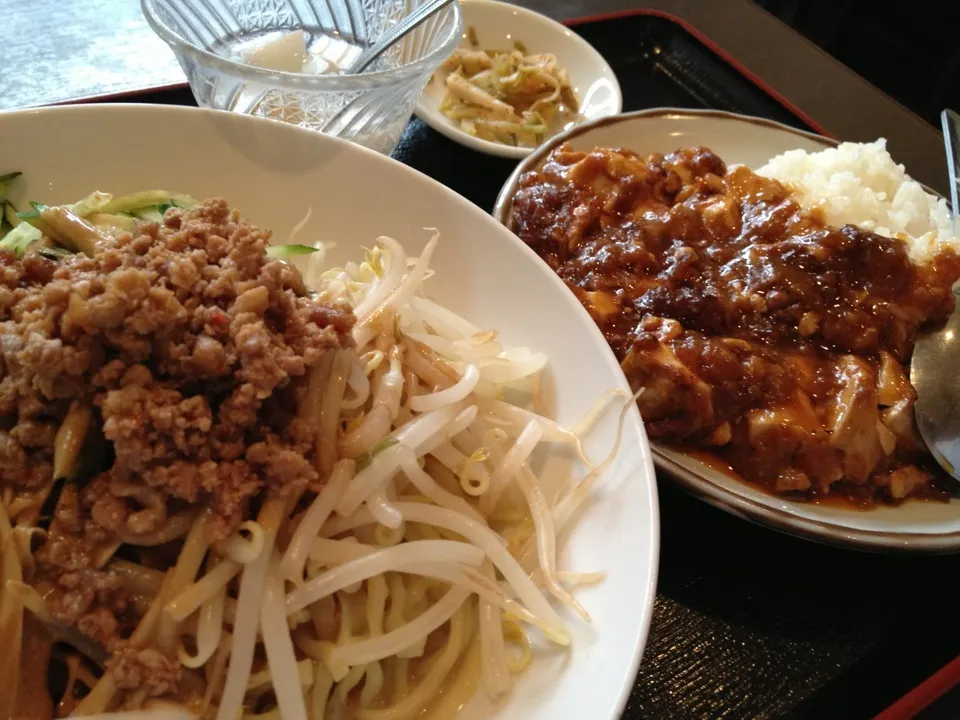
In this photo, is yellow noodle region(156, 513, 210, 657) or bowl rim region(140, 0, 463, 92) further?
bowl rim region(140, 0, 463, 92)

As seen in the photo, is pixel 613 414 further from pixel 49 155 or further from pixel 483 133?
pixel 483 133

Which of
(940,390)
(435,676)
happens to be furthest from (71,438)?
(940,390)

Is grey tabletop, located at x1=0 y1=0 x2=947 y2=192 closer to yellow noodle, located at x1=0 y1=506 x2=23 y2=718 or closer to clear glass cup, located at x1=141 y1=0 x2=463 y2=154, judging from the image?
clear glass cup, located at x1=141 y1=0 x2=463 y2=154

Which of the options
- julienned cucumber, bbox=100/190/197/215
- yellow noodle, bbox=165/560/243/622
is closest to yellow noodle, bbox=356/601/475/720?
yellow noodle, bbox=165/560/243/622

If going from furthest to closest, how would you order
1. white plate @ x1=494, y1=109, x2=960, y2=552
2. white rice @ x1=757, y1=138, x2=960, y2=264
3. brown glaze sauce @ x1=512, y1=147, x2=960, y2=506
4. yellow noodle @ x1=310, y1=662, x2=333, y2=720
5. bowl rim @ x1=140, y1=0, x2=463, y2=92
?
white rice @ x1=757, y1=138, x2=960, y2=264, bowl rim @ x1=140, y1=0, x2=463, y2=92, brown glaze sauce @ x1=512, y1=147, x2=960, y2=506, white plate @ x1=494, y1=109, x2=960, y2=552, yellow noodle @ x1=310, y1=662, x2=333, y2=720

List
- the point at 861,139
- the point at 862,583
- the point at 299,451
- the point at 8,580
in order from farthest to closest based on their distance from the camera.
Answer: the point at 861,139, the point at 862,583, the point at 299,451, the point at 8,580

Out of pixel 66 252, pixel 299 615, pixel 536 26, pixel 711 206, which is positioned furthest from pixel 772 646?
pixel 536 26
